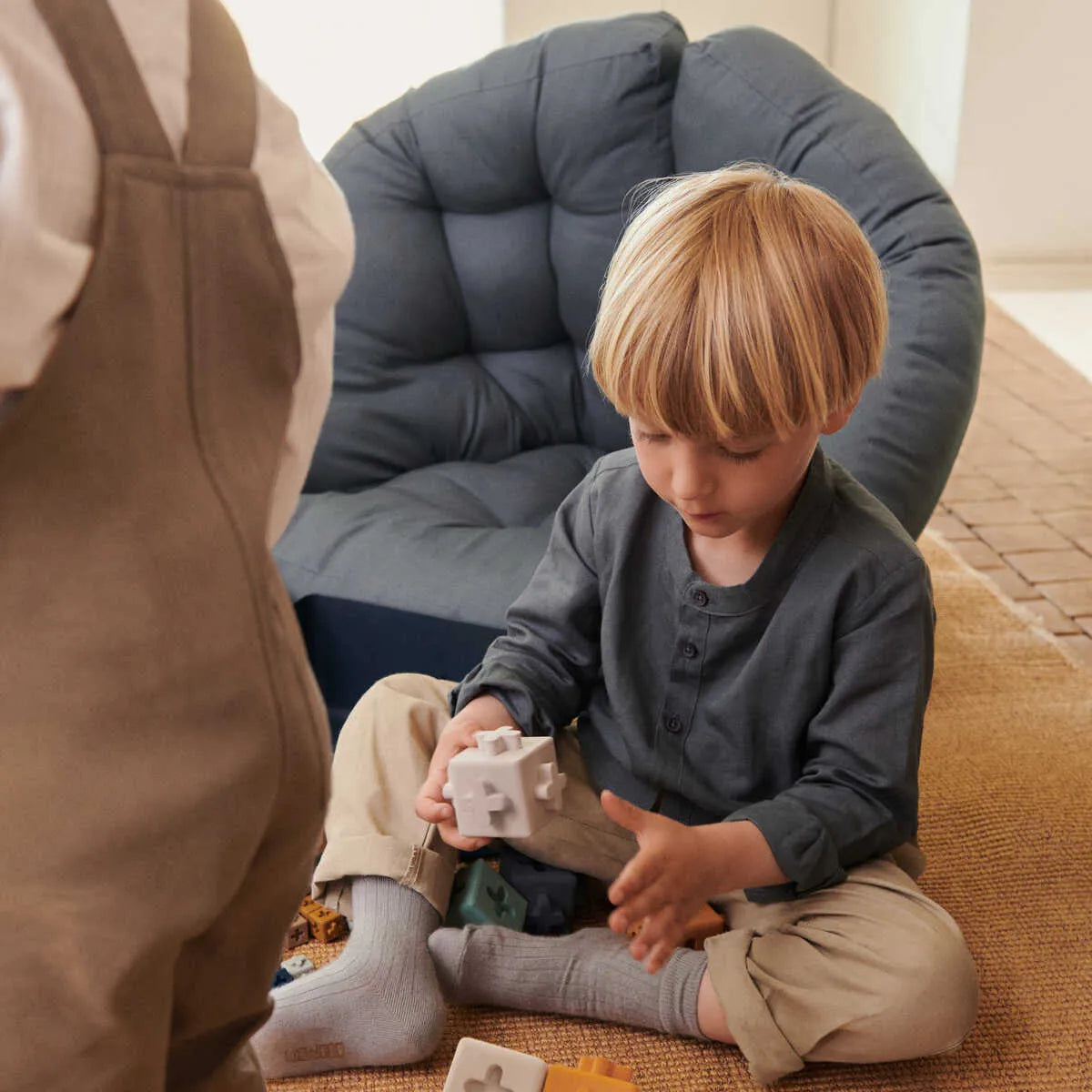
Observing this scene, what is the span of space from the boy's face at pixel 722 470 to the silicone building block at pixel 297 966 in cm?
50

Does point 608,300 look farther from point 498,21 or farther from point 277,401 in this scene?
point 498,21

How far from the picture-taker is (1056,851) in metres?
1.29

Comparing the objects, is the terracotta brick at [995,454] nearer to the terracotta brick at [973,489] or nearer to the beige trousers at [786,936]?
the terracotta brick at [973,489]

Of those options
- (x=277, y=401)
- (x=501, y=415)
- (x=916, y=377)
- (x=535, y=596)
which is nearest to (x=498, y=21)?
Result: (x=501, y=415)

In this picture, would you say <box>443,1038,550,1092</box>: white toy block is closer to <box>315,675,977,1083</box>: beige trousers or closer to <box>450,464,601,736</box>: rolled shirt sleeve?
<box>315,675,977,1083</box>: beige trousers

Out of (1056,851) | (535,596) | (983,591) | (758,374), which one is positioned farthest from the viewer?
(983,591)

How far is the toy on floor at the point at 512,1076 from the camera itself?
0.90 m

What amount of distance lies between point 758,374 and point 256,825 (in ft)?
1.86

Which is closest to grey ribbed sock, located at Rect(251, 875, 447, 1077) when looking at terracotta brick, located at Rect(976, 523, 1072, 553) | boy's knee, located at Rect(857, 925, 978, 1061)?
boy's knee, located at Rect(857, 925, 978, 1061)

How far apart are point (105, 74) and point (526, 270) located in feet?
4.43

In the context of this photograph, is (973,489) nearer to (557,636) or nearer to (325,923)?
(557,636)

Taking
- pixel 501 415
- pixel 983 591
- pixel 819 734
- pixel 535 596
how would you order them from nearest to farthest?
pixel 819 734 < pixel 535 596 < pixel 501 415 < pixel 983 591

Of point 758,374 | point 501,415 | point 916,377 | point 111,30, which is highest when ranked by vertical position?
point 111,30

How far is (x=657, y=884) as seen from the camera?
0.91m
